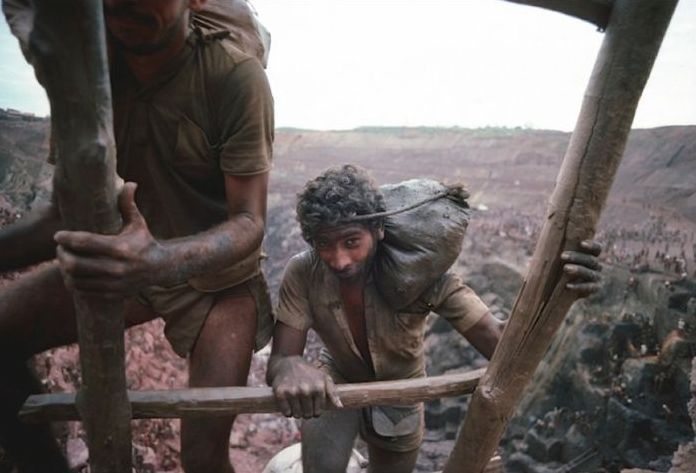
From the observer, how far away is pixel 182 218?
2.06 meters

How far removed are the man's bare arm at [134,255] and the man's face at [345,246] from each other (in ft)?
1.61

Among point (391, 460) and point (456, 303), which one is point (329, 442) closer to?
point (391, 460)

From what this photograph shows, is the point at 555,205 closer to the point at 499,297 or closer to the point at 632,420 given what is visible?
the point at 632,420

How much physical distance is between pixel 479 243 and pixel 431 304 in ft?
33.0

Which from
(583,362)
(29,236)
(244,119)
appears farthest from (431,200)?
(583,362)

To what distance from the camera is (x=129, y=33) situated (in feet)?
5.31

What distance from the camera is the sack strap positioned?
2182 mm

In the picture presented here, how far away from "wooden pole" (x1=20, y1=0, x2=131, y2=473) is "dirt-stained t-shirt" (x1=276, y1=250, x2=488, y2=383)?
0.96 meters

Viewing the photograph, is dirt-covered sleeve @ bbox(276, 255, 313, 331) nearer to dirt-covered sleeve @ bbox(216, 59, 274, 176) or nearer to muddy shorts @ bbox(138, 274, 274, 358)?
muddy shorts @ bbox(138, 274, 274, 358)

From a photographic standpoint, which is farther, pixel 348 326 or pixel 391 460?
pixel 391 460

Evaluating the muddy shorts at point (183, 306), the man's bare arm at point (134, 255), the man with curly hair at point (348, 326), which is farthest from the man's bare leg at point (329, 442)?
the man's bare arm at point (134, 255)

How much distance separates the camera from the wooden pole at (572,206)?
154 cm

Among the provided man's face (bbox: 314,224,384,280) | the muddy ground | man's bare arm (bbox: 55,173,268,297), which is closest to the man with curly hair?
man's face (bbox: 314,224,384,280)

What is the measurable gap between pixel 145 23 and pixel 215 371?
4.29 feet
